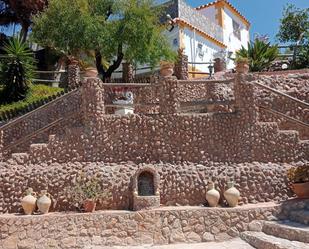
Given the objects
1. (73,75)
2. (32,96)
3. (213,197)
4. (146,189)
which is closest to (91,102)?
(146,189)

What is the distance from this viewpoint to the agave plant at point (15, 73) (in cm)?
1773

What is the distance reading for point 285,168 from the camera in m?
11.3

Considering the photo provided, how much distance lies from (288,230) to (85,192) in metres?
4.95

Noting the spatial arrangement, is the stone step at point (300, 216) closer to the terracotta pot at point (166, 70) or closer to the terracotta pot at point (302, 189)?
the terracotta pot at point (302, 189)

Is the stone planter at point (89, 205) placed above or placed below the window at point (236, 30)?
below

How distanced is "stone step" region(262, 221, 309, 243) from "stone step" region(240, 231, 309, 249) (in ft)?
0.49

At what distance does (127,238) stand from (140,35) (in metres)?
9.74

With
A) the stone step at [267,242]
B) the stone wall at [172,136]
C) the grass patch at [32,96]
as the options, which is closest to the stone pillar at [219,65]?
the grass patch at [32,96]

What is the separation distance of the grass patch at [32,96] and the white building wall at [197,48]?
28.0 feet

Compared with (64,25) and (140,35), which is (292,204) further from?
(64,25)

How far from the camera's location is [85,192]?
10.2m

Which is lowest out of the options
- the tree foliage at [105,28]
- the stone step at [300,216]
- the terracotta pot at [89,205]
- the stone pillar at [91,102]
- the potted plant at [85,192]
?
the stone step at [300,216]

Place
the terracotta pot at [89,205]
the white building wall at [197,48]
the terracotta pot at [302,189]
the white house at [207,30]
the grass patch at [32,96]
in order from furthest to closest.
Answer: the white building wall at [197,48] → the white house at [207,30] → the grass patch at [32,96] → the terracotta pot at [302,189] → the terracotta pot at [89,205]

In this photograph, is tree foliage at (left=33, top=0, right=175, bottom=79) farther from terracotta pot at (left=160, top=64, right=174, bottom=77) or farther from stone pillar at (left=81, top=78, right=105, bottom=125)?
stone pillar at (left=81, top=78, right=105, bottom=125)
